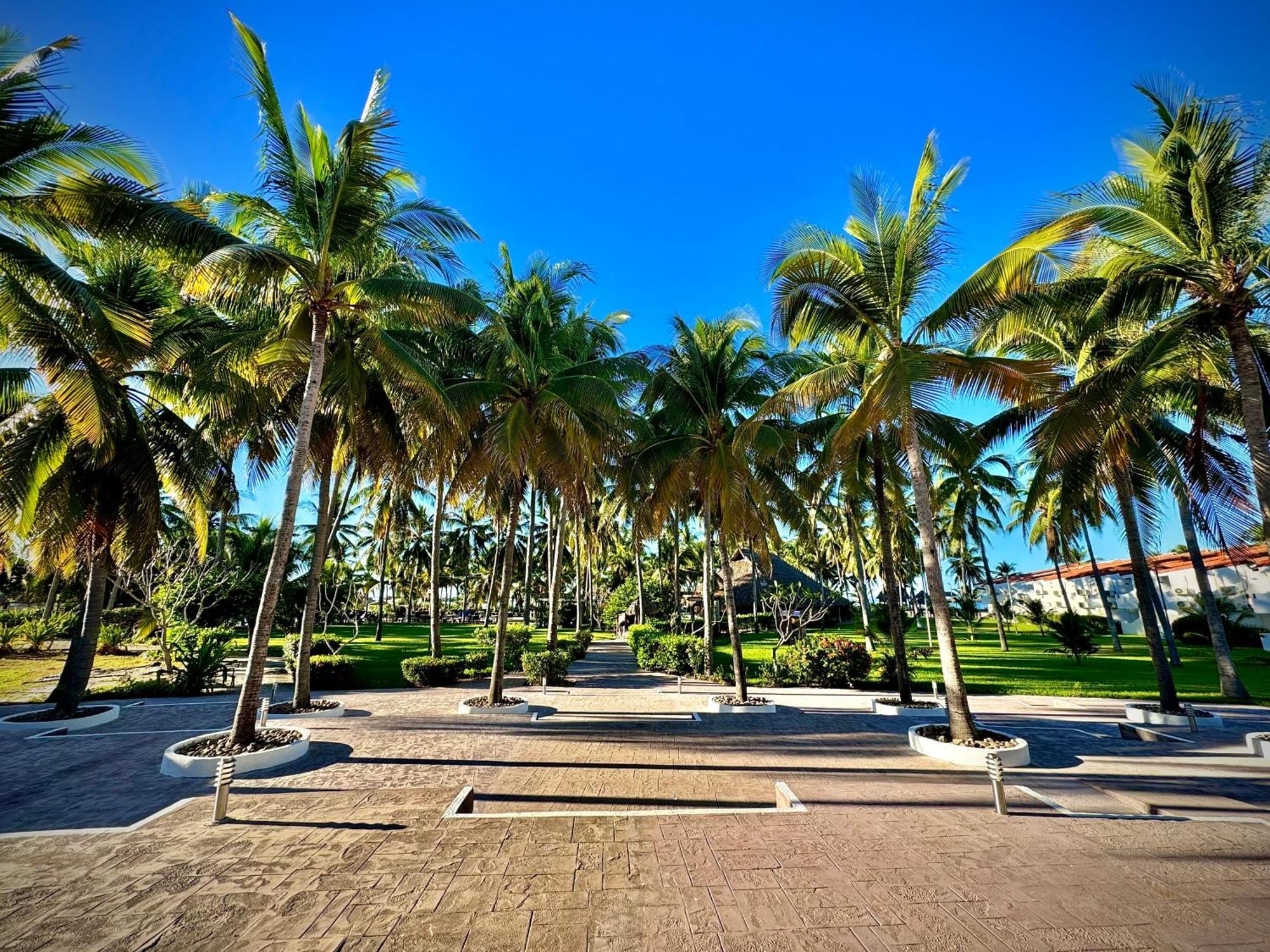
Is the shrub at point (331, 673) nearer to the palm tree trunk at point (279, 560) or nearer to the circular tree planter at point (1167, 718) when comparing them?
the palm tree trunk at point (279, 560)

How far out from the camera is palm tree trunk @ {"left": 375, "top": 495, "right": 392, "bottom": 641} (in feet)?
66.2

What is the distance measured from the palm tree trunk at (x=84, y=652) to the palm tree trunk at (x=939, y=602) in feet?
51.4

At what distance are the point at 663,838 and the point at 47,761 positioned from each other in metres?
10.1

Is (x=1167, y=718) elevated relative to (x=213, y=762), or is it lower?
lower

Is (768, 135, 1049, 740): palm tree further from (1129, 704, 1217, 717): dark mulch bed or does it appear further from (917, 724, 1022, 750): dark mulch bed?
(1129, 704, 1217, 717): dark mulch bed

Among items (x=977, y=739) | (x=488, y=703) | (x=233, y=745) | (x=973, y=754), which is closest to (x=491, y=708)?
(x=488, y=703)

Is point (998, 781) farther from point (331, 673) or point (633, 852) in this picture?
point (331, 673)

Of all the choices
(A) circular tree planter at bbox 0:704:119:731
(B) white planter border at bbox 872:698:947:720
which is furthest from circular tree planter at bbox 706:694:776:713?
(A) circular tree planter at bbox 0:704:119:731

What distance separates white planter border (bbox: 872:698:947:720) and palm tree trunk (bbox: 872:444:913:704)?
0.34 metres

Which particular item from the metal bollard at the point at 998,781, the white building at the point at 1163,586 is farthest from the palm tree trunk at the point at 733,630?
the white building at the point at 1163,586

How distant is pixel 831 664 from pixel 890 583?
5.15 meters

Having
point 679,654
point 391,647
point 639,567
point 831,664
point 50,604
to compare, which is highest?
point 639,567

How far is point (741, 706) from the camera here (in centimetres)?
1338

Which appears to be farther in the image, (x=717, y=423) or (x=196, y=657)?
(x=196, y=657)
